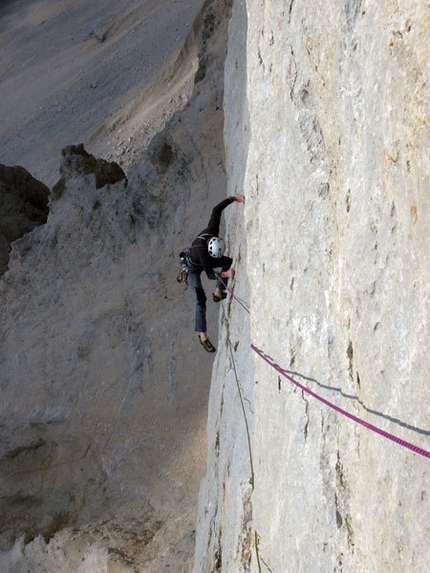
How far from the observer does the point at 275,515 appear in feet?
14.1

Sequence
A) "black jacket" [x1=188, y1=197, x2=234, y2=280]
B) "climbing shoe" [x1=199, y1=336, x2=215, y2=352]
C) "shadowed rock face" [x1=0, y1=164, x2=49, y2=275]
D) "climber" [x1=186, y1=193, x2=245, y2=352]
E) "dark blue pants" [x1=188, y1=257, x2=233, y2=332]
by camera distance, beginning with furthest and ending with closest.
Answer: "shadowed rock face" [x1=0, y1=164, x2=49, y2=275]
"climbing shoe" [x1=199, y1=336, x2=215, y2=352]
"dark blue pants" [x1=188, y1=257, x2=233, y2=332]
"black jacket" [x1=188, y1=197, x2=234, y2=280]
"climber" [x1=186, y1=193, x2=245, y2=352]

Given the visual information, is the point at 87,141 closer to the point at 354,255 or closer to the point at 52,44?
the point at 52,44

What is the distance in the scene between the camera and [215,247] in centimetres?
838

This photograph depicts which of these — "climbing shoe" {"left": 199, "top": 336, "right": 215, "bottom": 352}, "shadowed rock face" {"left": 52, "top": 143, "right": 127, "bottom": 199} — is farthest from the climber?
"shadowed rock face" {"left": 52, "top": 143, "right": 127, "bottom": 199}

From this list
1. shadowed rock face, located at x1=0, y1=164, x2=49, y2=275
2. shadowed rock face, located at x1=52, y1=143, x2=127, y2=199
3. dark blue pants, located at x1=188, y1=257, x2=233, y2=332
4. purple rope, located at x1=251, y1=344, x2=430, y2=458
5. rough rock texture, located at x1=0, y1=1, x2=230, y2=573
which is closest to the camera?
purple rope, located at x1=251, y1=344, x2=430, y2=458

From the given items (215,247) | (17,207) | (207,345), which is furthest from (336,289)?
(17,207)

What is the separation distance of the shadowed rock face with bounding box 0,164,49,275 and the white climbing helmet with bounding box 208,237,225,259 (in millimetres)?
7424

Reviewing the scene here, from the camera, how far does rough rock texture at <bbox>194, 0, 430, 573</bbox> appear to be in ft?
8.40

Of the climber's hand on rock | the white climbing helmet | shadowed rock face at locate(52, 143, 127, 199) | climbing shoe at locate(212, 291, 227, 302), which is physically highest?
shadowed rock face at locate(52, 143, 127, 199)

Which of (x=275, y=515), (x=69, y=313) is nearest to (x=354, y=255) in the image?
(x=275, y=515)

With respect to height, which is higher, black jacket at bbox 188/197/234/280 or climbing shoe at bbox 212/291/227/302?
black jacket at bbox 188/197/234/280

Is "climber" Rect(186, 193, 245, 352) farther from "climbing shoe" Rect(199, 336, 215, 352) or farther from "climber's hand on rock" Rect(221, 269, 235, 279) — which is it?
"climbing shoe" Rect(199, 336, 215, 352)

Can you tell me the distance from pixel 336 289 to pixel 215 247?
4.91 m

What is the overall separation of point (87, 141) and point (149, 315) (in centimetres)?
1237
